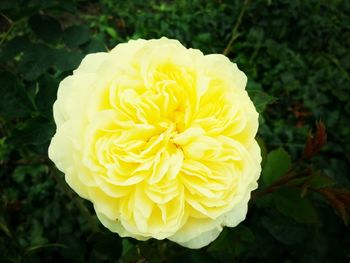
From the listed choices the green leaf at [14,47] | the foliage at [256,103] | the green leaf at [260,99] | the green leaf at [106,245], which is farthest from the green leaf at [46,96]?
the green leaf at [260,99]

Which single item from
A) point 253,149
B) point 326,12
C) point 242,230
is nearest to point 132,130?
point 253,149

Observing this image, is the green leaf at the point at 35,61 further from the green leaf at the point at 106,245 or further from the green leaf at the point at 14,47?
the green leaf at the point at 106,245

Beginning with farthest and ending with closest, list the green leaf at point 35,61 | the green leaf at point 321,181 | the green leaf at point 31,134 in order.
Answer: the green leaf at point 35,61 < the green leaf at point 31,134 < the green leaf at point 321,181

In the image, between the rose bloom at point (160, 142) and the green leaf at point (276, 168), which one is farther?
the green leaf at point (276, 168)

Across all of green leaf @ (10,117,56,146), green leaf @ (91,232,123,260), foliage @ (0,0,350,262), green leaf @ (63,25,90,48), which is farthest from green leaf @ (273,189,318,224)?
green leaf @ (63,25,90,48)

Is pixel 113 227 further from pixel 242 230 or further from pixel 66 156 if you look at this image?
pixel 242 230

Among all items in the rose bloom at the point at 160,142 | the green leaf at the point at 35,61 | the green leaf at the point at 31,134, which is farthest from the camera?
the green leaf at the point at 35,61
